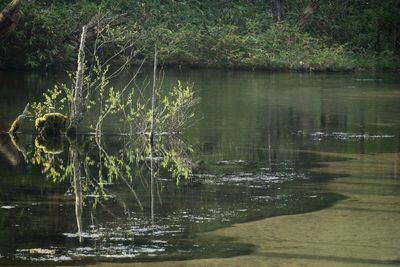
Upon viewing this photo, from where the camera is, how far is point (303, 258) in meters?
10.3

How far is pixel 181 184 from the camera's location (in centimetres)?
1515

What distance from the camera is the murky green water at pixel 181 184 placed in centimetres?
1088

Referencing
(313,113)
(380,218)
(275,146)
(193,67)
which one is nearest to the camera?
(380,218)

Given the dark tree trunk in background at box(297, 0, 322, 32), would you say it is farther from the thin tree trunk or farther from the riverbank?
the riverbank

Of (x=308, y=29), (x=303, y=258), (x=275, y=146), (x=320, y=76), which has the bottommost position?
(x=303, y=258)

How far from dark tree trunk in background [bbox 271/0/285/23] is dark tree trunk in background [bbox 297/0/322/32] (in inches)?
54.2

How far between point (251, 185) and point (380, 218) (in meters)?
2.83

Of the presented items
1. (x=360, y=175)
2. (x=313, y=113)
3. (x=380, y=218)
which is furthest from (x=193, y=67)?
(x=380, y=218)

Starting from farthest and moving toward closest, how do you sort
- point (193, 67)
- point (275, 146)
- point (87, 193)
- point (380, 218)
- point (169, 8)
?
point (169, 8) → point (193, 67) → point (275, 146) → point (87, 193) → point (380, 218)

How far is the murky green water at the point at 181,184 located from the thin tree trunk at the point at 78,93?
0.43 m

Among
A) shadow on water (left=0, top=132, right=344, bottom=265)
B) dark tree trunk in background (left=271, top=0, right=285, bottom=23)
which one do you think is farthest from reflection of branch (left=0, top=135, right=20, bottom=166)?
dark tree trunk in background (left=271, top=0, right=285, bottom=23)

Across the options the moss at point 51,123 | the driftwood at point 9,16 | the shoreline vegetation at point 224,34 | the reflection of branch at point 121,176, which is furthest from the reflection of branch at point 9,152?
the shoreline vegetation at point 224,34

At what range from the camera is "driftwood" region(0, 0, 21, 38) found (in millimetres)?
30516

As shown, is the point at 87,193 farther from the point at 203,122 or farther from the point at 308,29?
the point at 308,29
